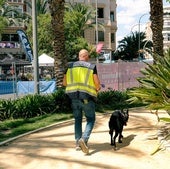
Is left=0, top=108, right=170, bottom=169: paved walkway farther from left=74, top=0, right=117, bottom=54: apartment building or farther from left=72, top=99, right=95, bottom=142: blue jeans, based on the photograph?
left=74, top=0, right=117, bottom=54: apartment building

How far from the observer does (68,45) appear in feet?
181

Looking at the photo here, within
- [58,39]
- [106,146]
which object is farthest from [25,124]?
[58,39]

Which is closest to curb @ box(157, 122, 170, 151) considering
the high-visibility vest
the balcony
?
the high-visibility vest

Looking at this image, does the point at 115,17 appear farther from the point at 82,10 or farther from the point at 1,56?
the point at 1,56

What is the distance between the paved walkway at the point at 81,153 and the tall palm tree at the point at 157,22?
8.21 metres

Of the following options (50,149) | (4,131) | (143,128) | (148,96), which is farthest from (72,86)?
(4,131)

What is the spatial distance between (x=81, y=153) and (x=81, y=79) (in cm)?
130

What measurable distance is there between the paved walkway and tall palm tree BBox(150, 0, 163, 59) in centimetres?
821

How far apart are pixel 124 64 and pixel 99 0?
54.4 m

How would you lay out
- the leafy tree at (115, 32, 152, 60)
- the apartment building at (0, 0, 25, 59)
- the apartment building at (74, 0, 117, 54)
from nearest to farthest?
the apartment building at (0, 0, 25, 59) → the apartment building at (74, 0, 117, 54) → the leafy tree at (115, 32, 152, 60)

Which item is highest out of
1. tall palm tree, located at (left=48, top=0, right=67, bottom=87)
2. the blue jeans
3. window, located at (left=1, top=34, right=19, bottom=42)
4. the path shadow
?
window, located at (left=1, top=34, right=19, bottom=42)

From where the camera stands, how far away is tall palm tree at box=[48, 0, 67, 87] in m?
16.2

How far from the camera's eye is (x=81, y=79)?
320 inches

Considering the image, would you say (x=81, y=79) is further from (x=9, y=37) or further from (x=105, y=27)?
(x=105, y=27)
